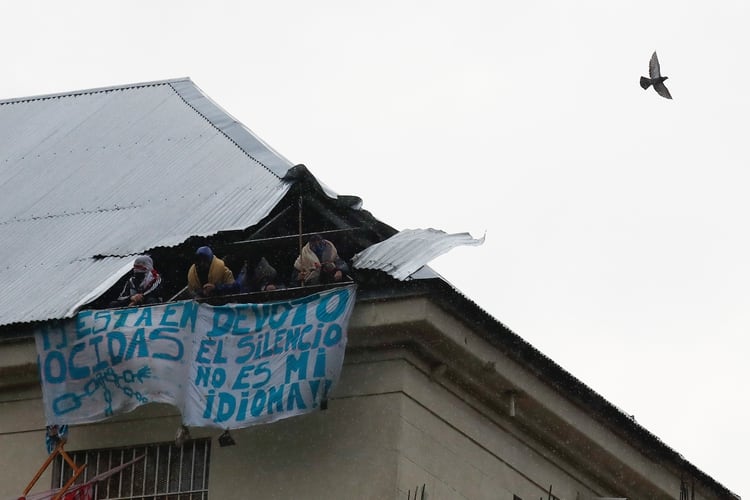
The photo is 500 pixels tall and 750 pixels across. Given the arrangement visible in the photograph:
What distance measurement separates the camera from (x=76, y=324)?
25.7 metres

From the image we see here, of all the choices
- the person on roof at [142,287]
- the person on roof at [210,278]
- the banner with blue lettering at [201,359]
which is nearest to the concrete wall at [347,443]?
the banner with blue lettering at [201,359]

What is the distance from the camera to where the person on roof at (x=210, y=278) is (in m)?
25.5

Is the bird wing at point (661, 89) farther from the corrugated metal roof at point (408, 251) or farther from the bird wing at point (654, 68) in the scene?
the corrugated metal roof at point (408, 251)

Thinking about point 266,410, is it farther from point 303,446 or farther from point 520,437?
point 520,437

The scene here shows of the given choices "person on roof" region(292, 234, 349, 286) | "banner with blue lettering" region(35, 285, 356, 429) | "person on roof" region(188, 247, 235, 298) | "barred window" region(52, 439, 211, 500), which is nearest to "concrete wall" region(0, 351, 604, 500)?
"barred window" region(52, 439, 211, 500)

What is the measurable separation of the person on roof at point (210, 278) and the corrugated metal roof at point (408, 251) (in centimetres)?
160

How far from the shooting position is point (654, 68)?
30.6m

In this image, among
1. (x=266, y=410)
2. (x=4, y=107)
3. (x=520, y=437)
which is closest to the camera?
(x=266, y=410)

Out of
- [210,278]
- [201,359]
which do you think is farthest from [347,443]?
[210,278]

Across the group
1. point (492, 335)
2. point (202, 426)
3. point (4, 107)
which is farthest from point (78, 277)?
point (4, 107)

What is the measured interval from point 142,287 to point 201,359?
1.71 meters

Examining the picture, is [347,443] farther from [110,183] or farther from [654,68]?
[654,68]

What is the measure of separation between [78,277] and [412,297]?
5102 millimetres

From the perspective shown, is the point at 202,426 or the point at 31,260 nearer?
the point at 202,426
